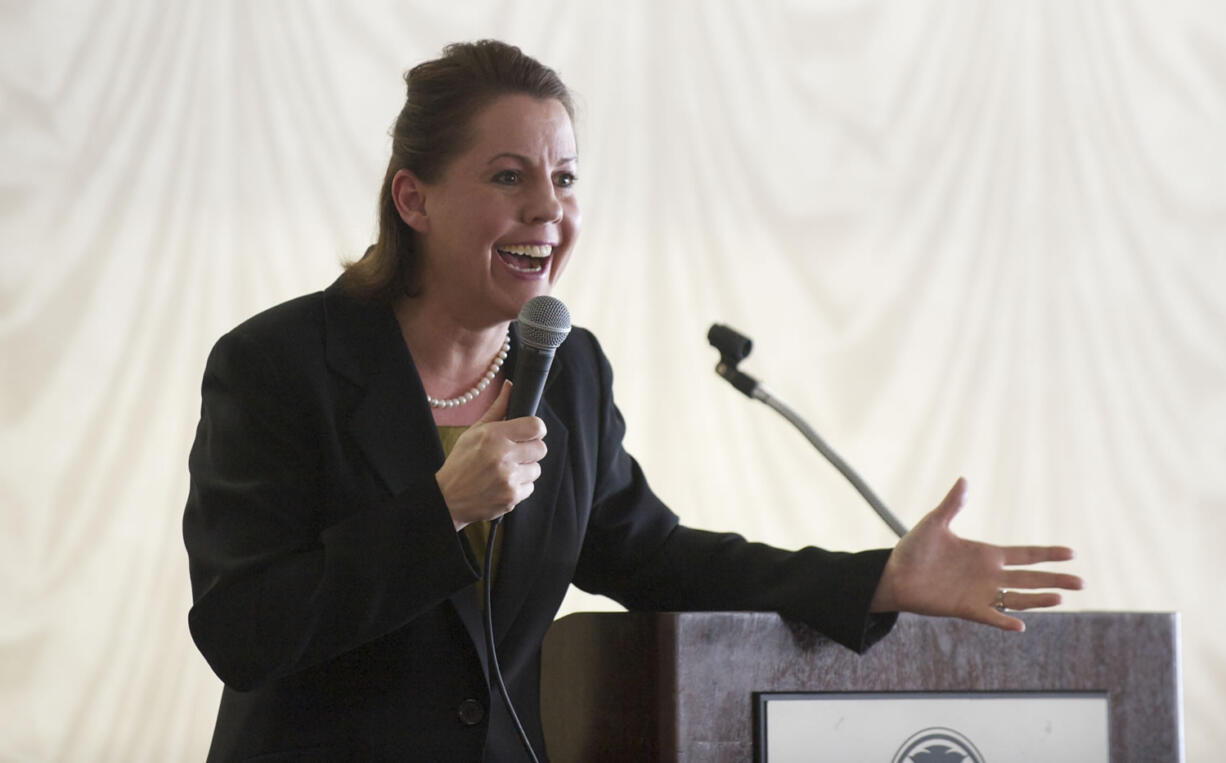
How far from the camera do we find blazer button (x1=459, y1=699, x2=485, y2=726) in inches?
61.1

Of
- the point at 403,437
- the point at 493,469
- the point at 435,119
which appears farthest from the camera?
the point at 435,119

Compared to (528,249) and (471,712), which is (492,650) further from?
(528,249)

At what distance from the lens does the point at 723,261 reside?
9.05ft

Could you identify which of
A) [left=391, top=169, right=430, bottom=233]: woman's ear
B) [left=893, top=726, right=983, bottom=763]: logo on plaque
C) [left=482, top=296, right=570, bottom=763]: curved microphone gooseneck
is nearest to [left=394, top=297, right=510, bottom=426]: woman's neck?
[left=391, top=169, right=430, bottom=233]: woman's ear

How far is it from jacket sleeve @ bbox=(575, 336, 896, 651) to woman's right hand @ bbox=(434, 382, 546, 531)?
0.35 metres

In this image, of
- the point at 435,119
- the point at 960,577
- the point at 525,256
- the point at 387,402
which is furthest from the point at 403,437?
the point at 960,577

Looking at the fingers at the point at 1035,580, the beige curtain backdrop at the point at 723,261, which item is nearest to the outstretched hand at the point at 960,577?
the fingers at the point at 1035,580

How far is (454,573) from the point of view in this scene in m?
1.43

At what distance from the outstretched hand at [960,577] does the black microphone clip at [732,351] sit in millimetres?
287

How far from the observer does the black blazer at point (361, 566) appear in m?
1.44

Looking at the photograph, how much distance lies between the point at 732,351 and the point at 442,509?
1.63 ft

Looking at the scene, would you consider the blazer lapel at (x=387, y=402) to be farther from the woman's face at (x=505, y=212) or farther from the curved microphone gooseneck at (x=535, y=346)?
the curved microphone gooseneck at (x=535, y=346)

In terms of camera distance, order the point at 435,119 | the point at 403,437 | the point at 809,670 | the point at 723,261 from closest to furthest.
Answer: the point at 809,670 < the point at 403,437 < the point at 435,119 < the point at 723,261

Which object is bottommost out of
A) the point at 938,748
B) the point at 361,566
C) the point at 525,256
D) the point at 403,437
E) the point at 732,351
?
the point at 938,748
